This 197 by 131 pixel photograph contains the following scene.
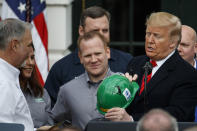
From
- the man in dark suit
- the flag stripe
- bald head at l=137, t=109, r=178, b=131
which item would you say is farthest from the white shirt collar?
the flag stripe

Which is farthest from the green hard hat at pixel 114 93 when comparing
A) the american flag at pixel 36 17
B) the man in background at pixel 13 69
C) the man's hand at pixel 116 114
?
the american flag at pixel 36 17

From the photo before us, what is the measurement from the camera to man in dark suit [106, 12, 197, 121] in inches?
168

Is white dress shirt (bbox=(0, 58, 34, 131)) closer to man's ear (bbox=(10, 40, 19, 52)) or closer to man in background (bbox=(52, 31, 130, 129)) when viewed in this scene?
man's ear (bbox=(10, 40, 19, 52))

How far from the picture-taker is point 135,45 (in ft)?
26.0

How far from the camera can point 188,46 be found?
5828mm

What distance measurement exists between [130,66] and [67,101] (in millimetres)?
573

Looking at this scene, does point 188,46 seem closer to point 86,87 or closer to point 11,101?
point 86,87

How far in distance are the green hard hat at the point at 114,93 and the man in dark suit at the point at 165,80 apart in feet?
0.23

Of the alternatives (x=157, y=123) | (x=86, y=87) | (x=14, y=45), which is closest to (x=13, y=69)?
(x=14, y=45)

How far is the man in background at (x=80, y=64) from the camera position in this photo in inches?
214

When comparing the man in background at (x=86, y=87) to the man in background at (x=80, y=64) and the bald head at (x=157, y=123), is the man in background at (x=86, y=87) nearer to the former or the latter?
the man in background at (x=80, y=64)

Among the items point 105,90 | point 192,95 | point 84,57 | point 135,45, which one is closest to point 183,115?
point 192,95

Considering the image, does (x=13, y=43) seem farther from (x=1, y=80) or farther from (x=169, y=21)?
(x=169, y=21)

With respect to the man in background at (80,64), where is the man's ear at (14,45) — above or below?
above
